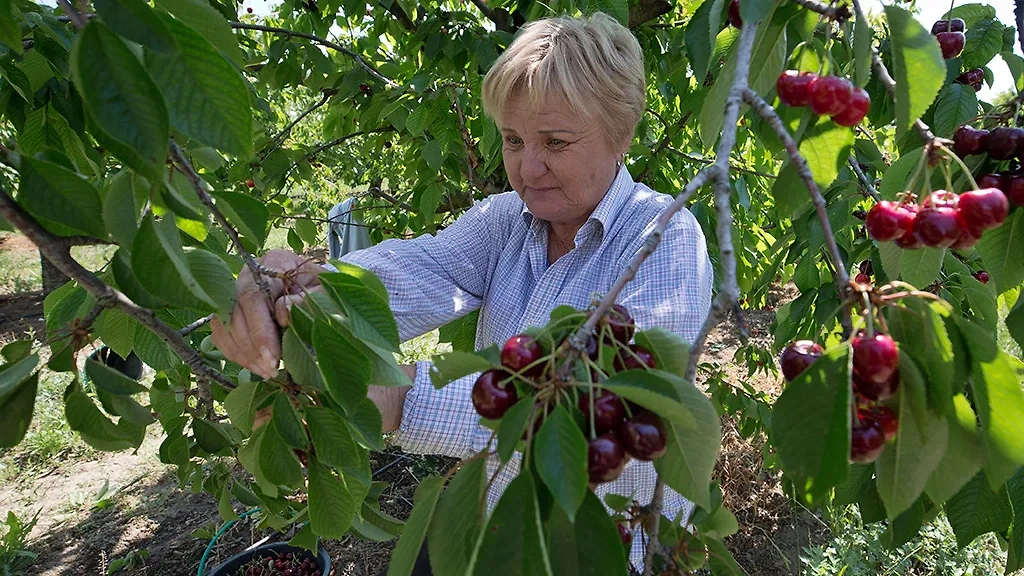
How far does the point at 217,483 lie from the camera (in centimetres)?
178

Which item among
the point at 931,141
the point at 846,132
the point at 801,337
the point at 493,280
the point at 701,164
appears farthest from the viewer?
the point at 701,164

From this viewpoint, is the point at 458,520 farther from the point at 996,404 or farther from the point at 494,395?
the point at 996,404

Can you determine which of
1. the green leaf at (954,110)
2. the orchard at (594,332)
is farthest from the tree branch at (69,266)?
the green leaf at (954,110)

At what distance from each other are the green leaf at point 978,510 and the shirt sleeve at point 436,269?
1.42 m

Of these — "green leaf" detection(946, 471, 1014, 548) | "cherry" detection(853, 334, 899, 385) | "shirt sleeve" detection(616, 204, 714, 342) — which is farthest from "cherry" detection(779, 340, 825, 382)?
"shirt sleeve" detection(616, 204, 714, 342)

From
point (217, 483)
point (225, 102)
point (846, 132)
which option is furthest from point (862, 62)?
point (217, 483)

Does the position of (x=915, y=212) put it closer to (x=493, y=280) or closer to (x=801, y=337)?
(x=493, y=280)

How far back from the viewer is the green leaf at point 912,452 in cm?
61

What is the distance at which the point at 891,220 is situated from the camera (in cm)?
75

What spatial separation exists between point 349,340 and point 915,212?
726mm

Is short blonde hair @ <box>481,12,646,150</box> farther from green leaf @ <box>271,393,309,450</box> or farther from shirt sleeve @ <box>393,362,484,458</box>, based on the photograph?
green leaf @ <box>271,393,309,450</box>

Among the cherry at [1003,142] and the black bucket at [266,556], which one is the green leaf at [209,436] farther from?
the black bucket at [266,556]

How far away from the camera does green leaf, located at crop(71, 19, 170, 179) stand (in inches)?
23.5

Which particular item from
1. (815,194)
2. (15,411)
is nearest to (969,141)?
(815,194)
